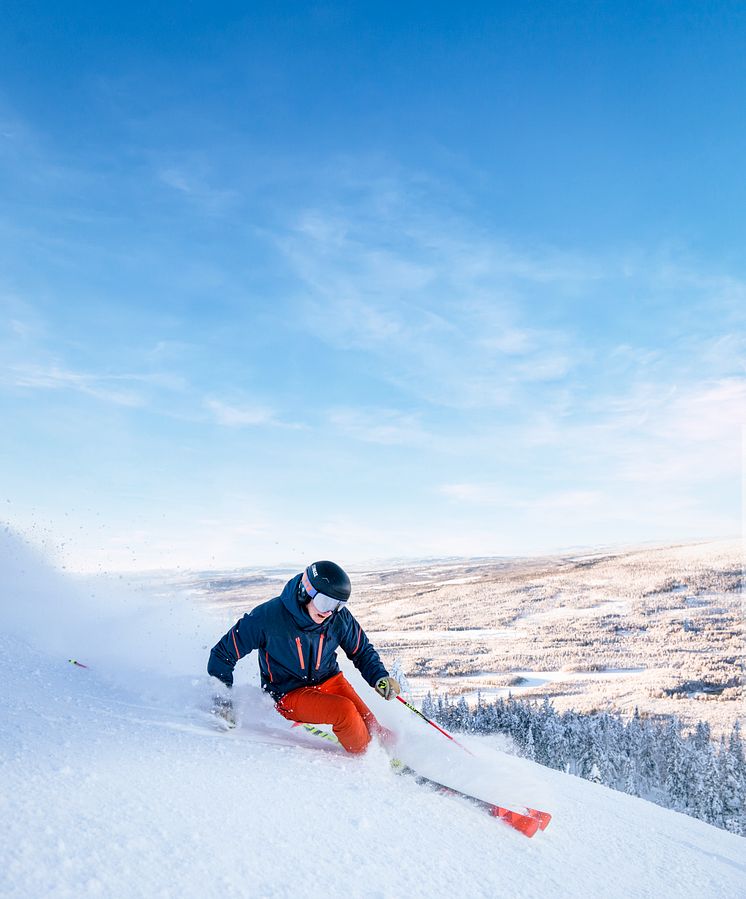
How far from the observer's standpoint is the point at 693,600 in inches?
3120

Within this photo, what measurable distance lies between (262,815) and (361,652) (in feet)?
8.04

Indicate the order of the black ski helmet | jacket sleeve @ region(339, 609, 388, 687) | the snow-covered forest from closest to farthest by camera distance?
1. the black ski helmet
2. jacket sleeve @ region(339, 609, 388, 687)
3. the snow-covered forest

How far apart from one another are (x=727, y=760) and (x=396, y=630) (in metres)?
37.8

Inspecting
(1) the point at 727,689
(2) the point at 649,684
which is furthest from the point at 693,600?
(2) the point at 649,684

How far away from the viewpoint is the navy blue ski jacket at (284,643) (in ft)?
17.2

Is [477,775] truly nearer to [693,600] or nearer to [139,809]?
[139,809]

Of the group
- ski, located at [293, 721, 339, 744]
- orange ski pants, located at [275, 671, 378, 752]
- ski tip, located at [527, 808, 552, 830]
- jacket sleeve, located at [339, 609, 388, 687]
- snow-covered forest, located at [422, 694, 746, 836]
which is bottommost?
snow-covered forest, located at [422, 694, 746, 836]

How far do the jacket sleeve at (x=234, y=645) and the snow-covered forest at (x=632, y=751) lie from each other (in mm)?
37447

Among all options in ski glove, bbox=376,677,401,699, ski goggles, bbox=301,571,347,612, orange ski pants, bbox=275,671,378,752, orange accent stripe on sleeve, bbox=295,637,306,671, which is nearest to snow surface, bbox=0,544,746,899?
orange ski pants, bbox=275,671,378,752

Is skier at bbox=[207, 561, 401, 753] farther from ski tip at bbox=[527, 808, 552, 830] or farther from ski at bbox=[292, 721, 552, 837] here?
ski tip at bbox=[527, 808, 552, 830]

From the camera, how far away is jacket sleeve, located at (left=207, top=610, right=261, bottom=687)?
5.28m

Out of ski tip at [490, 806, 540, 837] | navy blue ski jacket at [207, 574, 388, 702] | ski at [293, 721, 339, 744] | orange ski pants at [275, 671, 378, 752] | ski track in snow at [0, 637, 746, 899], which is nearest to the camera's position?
ski track in snow at [0, 637, 746, 899]

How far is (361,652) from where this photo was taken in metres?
5.64

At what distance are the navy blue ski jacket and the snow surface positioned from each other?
0.45 meters
